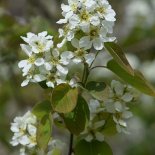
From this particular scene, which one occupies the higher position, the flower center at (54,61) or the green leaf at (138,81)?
the flower center at (54,61)

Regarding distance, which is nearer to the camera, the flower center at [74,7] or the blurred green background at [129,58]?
the flower center at [74,7]

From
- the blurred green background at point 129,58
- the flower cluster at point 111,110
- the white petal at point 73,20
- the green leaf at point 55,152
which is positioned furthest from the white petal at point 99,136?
the blurred green background at point 129,58

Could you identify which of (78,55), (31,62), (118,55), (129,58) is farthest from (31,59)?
(129,58)

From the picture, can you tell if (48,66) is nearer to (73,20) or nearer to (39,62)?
(39,62)

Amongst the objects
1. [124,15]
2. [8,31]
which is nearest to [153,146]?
[124,15]

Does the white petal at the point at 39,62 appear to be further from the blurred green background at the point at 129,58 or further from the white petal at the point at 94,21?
the blurred green background at the point at 129,58

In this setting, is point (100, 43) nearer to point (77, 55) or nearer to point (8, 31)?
point (77, 55)
